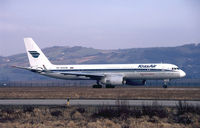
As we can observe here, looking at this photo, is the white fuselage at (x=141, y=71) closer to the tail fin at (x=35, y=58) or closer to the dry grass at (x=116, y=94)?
the tail fin at (x=35, y=58)

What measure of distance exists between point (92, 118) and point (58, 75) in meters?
46.2

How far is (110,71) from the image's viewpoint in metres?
62.8

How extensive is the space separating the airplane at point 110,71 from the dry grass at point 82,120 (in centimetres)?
3608

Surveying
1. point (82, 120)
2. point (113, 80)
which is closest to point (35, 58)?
point (113, 80)

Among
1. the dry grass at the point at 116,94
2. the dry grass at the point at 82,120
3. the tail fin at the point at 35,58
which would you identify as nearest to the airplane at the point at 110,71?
the tail fin at the point at 35,58

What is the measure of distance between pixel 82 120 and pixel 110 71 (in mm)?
42125

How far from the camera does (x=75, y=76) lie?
6550 cm

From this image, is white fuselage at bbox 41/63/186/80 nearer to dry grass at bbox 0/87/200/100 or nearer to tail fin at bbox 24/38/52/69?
tail fin at bbox 24/38/52/69

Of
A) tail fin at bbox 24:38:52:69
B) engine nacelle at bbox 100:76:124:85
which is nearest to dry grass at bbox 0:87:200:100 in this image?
engine nacelle at bbox 100:76:124:85

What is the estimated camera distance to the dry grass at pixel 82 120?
19.2 metres

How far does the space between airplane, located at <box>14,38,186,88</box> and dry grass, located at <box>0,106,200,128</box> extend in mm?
36078

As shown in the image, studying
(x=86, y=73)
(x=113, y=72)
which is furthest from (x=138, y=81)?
(x=86, y=73)

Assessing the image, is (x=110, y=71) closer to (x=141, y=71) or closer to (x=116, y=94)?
(x=141, y=71)

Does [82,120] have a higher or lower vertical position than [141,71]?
lower
